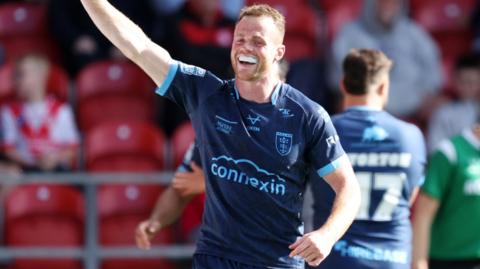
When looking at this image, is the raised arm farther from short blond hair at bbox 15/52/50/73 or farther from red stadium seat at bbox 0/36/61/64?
red stadium seat at bbox 0/36/61/64

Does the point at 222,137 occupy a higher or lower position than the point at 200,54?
lower

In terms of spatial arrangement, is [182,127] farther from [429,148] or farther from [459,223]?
[459,223]

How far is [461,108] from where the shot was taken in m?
10.2

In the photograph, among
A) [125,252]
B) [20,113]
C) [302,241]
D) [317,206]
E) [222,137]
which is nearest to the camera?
[302,241]

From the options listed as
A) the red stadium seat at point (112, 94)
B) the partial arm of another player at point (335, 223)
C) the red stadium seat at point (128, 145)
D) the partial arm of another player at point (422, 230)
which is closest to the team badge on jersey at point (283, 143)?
the partial arm of another player at point (335, 223)

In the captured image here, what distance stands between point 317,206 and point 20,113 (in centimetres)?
404

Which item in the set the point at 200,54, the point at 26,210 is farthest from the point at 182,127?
the point at 26,210

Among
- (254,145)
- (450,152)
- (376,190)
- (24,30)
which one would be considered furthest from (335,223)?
(24,30)

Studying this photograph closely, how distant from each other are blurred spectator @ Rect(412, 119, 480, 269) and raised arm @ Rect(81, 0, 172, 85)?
7.50 feet

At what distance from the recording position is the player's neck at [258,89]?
5.57 m

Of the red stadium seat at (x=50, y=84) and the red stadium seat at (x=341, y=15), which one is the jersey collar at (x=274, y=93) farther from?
the red stadium seat at (x=341, y=15)

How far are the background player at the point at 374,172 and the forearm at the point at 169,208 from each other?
0.74 m

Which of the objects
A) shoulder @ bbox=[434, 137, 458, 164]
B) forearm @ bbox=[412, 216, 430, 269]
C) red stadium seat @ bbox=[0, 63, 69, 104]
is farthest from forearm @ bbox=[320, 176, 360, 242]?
red stadium seat @ bbox=[0, 63, 69, 104]

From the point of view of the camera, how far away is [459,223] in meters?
7.42
